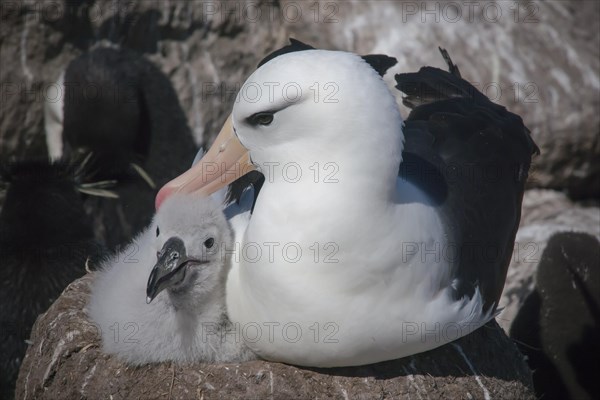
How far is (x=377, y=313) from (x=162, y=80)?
147 inches

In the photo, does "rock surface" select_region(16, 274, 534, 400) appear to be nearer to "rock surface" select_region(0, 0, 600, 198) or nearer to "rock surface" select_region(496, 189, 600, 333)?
"rock surface" select_region(496, 189, 600, 333)

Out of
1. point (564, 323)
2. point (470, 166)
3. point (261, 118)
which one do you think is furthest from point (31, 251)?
point (564, 323)

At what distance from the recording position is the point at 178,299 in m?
4.13

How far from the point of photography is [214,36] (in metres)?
7.39

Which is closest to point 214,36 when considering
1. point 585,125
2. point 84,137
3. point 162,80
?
point 162,80

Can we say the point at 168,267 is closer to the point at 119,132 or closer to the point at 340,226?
the point at 340,226

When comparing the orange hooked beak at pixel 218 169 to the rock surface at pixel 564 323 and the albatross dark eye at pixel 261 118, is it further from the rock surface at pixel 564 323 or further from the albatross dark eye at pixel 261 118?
the rock surface at pixel 564 323

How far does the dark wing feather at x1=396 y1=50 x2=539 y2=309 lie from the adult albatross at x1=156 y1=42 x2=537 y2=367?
1 cm

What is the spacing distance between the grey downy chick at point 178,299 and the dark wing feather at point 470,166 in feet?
3.05

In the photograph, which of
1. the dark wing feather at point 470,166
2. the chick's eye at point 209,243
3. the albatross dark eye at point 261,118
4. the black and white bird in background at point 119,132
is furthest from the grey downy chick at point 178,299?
the black and white bird in background at point 119,132

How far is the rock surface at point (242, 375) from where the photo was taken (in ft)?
13.4

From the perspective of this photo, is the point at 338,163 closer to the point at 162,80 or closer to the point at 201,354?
the point at 201,354

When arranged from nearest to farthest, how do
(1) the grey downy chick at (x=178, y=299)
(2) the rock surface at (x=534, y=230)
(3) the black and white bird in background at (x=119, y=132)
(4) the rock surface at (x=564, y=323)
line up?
(1) the grey downy chick at (x=178, y=299) < (4) the rock surface at (x=564, y=323) < (2) the rock surface at (x=534, y=230) < (3) the black and white bird in background at (x=119, y=132)

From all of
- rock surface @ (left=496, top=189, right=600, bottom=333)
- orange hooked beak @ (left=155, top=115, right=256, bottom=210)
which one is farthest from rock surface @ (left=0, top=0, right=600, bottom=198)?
orange hooked beak @ (left=155, top=115, right=256, bottom=210)
